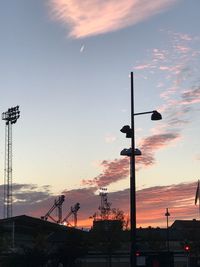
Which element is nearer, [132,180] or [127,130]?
[132,180]

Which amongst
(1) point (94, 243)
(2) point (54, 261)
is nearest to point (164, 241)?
(1) point (94, 243)

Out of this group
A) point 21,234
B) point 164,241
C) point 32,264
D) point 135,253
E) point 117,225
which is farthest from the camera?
point 164,241

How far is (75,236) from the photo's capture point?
7162cm

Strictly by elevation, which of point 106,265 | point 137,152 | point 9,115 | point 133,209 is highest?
point 9,115

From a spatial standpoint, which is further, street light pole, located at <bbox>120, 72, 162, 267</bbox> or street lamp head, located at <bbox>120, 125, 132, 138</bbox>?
street lamp head, located at <bbox>120, 125, 132, 138</bbox>

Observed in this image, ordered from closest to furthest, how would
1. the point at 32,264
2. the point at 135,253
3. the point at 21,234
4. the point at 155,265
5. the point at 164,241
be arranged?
the point at 135,253 < the point at 155,265 < the point at 32,264 < the point at 21,234 < the point at 164,241

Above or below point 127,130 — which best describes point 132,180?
below

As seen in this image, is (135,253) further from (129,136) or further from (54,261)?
(54,261)

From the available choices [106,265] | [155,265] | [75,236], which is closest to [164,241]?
[106,265]

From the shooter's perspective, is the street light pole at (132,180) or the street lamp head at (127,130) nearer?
the street light pole at (132,180)

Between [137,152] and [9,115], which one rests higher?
[9,115]

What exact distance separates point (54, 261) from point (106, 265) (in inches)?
1954

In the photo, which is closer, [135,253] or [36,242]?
[135,253]

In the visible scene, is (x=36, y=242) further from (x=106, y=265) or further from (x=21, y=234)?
(x=106, y=265)
